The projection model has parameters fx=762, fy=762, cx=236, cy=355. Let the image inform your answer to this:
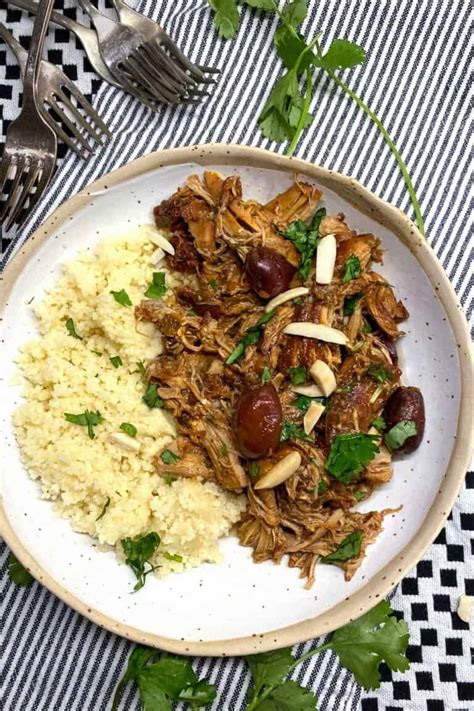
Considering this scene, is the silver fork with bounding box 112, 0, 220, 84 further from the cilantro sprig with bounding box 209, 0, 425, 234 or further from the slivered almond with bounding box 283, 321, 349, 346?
the slivered almond with bounding box 283, 321, 349, 346

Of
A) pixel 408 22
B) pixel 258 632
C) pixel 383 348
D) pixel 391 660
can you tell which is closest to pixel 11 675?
pixel 258 632

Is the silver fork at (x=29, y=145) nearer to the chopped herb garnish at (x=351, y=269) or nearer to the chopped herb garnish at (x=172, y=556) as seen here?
the chopped herb garnish at (x=351, y=269)

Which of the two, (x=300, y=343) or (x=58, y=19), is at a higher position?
(x=58, y=19)

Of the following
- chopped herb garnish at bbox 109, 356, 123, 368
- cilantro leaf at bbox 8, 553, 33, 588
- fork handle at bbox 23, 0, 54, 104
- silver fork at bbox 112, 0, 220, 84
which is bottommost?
cilantro leaf at bbox 8, 553, 33, 588

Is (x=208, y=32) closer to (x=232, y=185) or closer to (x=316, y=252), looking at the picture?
(x=232, y=185)

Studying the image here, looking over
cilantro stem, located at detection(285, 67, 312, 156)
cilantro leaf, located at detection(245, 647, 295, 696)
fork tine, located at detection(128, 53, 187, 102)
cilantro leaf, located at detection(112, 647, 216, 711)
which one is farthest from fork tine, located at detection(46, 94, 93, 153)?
cilantro leaf, located at detection(245, 647, 295, 696)


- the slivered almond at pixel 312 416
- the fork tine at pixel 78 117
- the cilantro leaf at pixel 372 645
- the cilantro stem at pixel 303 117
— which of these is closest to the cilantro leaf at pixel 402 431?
the slivered almond at pixel 312 416
